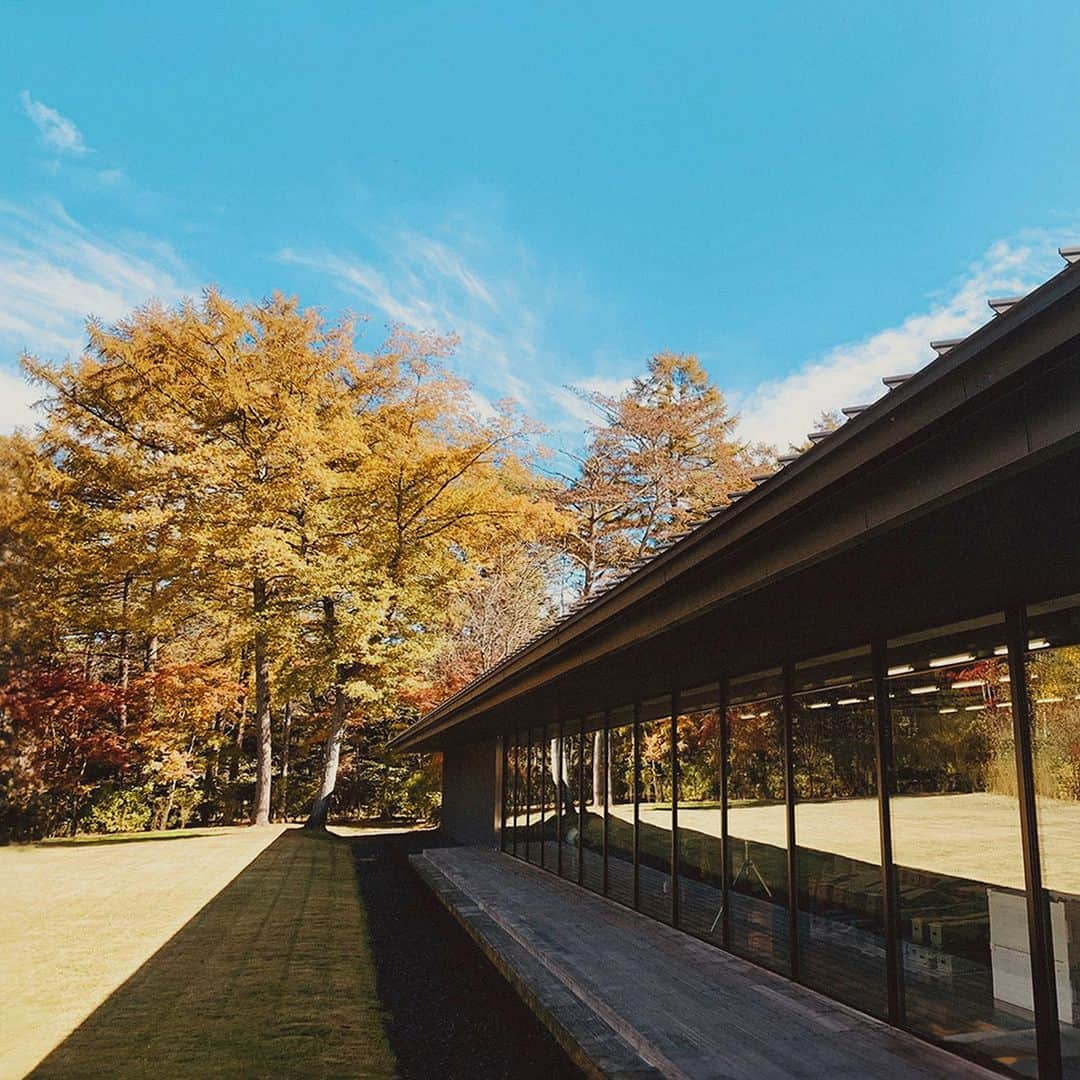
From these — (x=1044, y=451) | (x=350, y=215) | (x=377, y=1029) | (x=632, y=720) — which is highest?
(x=350, y=215)

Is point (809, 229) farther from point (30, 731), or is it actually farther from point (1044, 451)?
point (1044, 451)

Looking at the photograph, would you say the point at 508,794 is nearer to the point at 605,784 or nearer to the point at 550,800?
the point at 550,800

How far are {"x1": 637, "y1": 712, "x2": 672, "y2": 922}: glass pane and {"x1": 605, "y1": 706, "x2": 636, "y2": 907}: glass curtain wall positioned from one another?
25 centimetres

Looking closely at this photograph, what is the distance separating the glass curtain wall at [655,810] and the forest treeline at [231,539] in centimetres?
1131

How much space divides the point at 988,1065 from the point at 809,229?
1641 inches

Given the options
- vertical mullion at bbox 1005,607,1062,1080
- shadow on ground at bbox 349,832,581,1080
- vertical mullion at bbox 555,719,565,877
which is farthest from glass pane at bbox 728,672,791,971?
vertical mullion at bbox 555,719,565,877

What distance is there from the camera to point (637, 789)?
8.91 m

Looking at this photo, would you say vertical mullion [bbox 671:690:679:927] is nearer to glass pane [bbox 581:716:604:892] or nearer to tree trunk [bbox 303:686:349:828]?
glass pane [bbox 581:716:604:892]

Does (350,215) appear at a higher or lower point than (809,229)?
lower

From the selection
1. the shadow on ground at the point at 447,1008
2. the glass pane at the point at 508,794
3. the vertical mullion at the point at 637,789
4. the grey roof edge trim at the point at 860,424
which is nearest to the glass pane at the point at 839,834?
the grey roof edge trim at the point at 860,424

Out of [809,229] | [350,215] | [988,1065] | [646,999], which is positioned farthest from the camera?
[809,229]

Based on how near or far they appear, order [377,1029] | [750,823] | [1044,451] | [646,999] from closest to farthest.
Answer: [1044,451]
[646,999]
[377,1029]
[750,823]

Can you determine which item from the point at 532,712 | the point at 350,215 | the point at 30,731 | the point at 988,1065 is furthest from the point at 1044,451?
the point at 350,215

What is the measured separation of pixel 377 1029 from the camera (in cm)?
587
